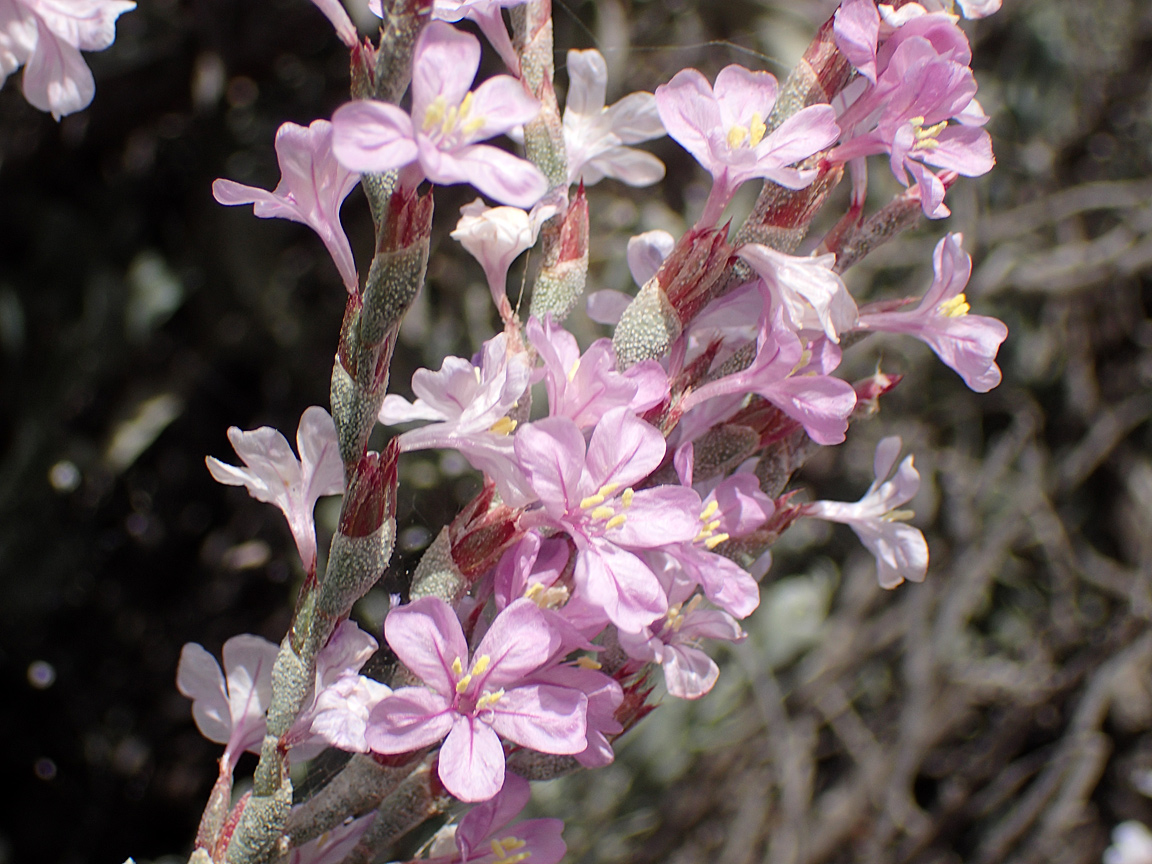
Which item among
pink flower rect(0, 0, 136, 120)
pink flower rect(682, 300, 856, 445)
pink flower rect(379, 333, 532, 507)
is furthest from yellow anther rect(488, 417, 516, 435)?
pink flower rect(0, 0, 136, 120)

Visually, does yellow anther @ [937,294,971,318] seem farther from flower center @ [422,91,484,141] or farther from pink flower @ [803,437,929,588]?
flower center @ [422,91,484,141]

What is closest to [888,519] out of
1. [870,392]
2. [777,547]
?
[870,392]

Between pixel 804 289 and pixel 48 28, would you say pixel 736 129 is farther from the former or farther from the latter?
pixel 48 28

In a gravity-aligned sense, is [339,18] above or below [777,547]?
above

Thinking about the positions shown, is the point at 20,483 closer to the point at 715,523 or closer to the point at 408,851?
the point at 408,851

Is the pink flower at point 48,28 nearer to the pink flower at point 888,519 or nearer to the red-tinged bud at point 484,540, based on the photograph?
the red-tinged bud at point 484,540

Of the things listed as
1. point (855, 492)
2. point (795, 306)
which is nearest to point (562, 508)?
point (795, 306)
